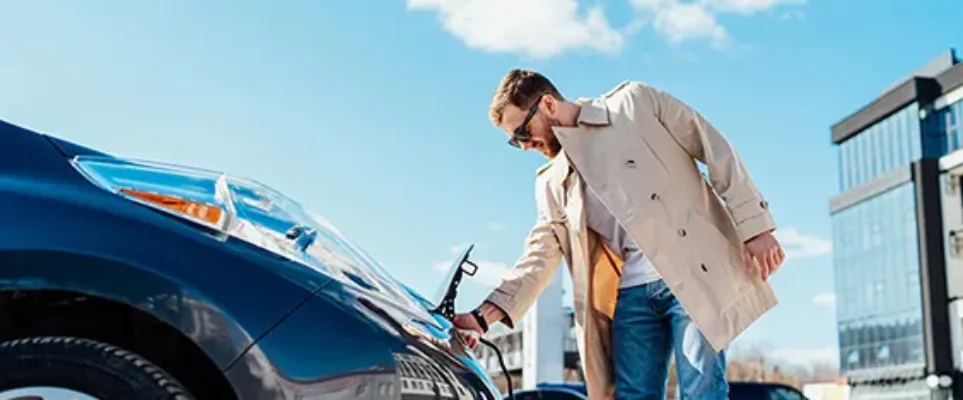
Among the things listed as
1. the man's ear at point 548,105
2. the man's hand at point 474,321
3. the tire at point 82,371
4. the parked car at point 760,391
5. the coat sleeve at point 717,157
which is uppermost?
the parked car at point 760,391

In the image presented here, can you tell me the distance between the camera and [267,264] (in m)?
2.06

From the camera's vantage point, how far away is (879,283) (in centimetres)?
4184

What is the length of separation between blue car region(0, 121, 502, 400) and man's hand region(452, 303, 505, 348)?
0.78 meters

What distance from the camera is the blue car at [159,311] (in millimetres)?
1927

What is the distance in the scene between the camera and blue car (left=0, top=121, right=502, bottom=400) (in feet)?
6.32

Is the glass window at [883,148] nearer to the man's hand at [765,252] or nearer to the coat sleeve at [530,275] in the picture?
the coat sleeve at [530,275]

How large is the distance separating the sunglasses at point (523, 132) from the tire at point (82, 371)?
5.13 ft

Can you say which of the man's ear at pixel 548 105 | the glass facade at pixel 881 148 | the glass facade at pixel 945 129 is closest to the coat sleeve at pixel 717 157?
the man's ear at pixel 548 105

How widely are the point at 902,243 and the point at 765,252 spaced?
134 feet

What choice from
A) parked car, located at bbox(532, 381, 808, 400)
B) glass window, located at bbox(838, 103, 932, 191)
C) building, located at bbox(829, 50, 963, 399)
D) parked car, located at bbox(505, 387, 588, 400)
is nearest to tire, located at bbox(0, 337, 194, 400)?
parked car, located at bbox(505, 387, 588, 400)

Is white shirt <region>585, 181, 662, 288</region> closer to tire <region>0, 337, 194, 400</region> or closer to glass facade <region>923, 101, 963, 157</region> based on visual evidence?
tire <region>0, 337, 194, 400</region>

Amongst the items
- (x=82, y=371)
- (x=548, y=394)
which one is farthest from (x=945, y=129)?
(x=82, y=371)

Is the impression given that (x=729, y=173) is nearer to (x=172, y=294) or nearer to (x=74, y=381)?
(x=172, y=294)

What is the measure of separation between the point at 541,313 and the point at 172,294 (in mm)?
27087
